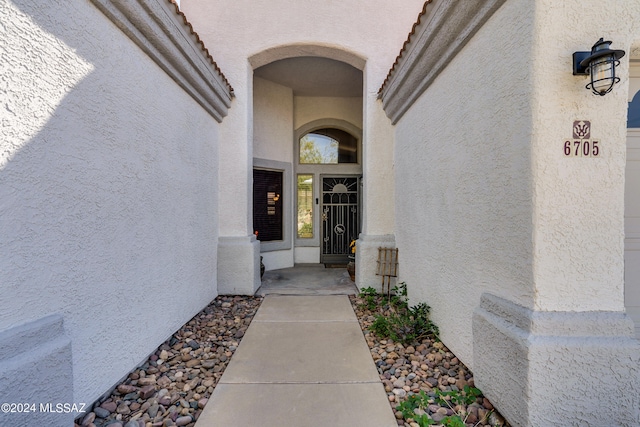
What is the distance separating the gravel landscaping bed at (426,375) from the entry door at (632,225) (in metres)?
1.61

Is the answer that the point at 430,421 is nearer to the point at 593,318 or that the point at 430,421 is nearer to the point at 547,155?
the point at 593,318

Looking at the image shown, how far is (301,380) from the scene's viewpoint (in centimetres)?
276

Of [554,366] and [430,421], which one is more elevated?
[554,366]

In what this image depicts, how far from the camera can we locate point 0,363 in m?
1.57

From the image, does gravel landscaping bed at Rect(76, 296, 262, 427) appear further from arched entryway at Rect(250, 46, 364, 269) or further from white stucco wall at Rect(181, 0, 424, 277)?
arched entryway at Rect(250, 46, 364, 269)

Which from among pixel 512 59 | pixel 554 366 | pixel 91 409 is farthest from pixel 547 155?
pixel 91 409

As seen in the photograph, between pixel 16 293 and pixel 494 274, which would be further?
pixel 494 274

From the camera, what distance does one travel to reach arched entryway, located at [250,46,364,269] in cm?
757

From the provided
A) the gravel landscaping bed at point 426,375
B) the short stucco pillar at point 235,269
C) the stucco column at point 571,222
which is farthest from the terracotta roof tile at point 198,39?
the gravel landscaping bed at point 426,375

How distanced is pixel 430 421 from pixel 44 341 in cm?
270

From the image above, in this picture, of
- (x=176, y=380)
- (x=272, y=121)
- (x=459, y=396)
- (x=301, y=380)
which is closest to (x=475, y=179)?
(x=459, y=396)

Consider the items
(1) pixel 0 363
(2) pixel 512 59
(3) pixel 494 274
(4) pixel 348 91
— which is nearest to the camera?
(1) pixel 0 363

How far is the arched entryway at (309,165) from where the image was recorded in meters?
7.57

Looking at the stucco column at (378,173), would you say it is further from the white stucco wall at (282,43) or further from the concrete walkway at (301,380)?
the concrete walkway at (301,380)
